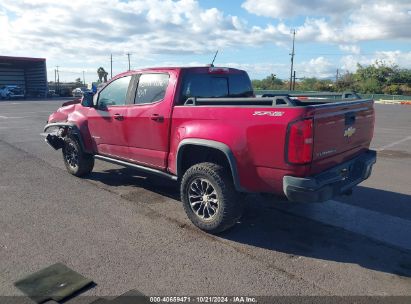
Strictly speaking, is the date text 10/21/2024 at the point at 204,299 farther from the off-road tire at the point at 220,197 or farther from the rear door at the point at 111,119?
the rear door at the point at 111,119

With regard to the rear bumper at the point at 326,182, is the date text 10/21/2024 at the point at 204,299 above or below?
below

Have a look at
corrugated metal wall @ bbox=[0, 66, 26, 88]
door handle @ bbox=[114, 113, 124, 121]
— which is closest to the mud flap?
door handle @ bbox=[114, 113, 124, 121]

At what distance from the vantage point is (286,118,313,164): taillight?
3445 mm

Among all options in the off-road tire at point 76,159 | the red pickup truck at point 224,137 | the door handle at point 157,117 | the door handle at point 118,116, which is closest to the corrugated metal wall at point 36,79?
the off-road tire at point 76,159

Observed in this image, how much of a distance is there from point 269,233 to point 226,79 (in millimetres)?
2343

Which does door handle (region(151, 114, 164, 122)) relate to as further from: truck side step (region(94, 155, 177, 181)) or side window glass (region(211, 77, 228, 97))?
side window glass (region(211, 77, 228, 97))

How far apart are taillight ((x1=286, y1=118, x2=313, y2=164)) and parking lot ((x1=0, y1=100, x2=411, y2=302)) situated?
3.50 ft

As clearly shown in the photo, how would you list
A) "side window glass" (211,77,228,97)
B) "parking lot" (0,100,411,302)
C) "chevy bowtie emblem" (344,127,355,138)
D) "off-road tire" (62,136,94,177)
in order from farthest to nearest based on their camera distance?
"off-road tire" (62,136,94,177) → "side window glass" (211,77,228,97) → "chevy bowtie emblem" (344,127,355,138) → "parking lot" (0,100,411,302)

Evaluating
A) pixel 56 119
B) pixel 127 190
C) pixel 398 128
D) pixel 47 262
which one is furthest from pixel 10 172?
pixel 398 128

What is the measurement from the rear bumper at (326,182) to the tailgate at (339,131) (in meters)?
0.08

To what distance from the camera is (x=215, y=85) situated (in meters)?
5.30

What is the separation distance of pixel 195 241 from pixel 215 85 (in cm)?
227

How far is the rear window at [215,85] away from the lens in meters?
4.90

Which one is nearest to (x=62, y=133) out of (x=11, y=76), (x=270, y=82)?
(x=11, y=76)
